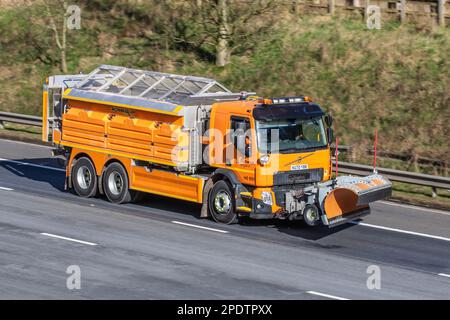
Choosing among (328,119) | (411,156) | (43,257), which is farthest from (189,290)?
(411,156)

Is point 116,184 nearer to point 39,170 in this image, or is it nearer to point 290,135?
point 39,170

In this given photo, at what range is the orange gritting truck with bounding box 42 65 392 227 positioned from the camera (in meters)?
19.7

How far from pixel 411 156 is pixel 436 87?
314cm

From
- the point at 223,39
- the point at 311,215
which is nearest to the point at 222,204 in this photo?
the point at 311,215

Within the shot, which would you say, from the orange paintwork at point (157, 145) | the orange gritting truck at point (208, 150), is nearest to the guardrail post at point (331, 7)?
the orange gritting truck at point (208, 150)

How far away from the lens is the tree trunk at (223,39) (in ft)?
105

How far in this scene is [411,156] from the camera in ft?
84.3

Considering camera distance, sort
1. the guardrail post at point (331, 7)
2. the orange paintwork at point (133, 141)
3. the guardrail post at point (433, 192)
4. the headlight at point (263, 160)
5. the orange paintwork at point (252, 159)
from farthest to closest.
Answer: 1. the guardrail post at point (331, 7)
2. the guardrail post at point (433, 192)
3. the orange paintwork at point (133, 141)
4. the orange paintwork at point (252, 159)
5. the headlight at point (263, 160)

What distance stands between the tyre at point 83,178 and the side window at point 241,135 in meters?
4.29

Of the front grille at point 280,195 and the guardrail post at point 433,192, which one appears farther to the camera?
the guardrail post at point 433,192

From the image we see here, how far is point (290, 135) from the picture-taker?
20.1 m

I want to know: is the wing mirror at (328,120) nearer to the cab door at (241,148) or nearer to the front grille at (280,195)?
the front grille at (280,195)

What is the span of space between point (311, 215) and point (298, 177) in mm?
1229

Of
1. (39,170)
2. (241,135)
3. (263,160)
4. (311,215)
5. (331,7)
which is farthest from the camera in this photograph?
(331,7)
